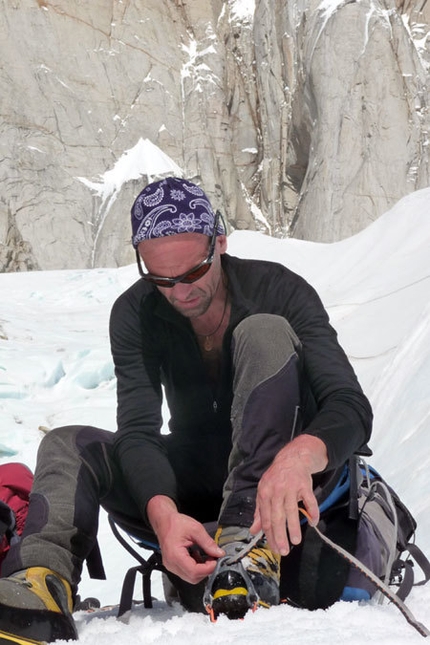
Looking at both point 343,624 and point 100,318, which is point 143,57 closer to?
point 100,318

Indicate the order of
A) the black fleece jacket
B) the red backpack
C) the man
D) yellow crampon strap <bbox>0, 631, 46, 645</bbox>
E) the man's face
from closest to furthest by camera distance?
yellow crampon strap <bbox>0, 631, 46, 645</bbox>, the man, the black fleece jacket, the man's face, the red backpack

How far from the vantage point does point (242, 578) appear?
1118 mm

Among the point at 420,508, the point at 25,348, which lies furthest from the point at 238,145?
the point at 420,508

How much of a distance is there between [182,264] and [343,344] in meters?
3.79

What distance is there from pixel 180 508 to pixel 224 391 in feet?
0.85

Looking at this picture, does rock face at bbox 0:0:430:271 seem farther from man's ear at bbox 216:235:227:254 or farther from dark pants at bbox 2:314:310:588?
dark pants at bbox 2:314:310:588

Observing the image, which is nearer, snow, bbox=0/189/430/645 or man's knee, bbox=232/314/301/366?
snow, bbox=0/189/430/645

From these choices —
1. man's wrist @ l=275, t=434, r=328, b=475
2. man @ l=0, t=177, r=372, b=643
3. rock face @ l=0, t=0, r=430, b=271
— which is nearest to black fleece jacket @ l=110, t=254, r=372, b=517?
man @ l=0, t=177, r=372, b=643

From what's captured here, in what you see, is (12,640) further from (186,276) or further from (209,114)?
(209,114)

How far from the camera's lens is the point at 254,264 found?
1.59 meters

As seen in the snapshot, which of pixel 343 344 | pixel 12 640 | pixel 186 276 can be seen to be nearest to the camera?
pixel 12 640

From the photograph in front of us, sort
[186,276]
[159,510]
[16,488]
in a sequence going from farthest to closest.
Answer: [16,488]
[186,276]
[159,510]

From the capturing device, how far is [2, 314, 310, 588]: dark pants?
1256 mm

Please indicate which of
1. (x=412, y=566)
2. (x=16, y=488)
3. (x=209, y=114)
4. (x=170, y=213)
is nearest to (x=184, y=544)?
(x=412, y=566)
